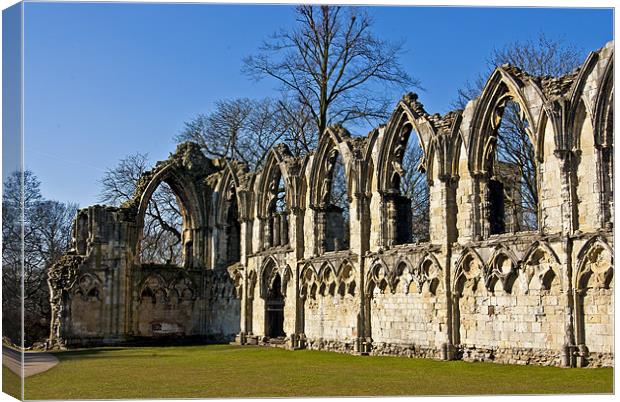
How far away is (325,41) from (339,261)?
9747mm

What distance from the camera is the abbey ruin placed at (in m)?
16.3

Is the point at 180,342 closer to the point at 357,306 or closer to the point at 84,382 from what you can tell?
the point at 357,306

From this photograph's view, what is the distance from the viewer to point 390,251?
21344mm

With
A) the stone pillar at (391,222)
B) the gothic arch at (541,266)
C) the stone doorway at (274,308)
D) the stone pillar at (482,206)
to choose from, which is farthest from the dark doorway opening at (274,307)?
the gothic arch at (541,266)

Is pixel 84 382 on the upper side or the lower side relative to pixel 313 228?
lower

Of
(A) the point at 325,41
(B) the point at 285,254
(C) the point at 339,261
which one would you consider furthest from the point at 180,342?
(A) the point at 325,41

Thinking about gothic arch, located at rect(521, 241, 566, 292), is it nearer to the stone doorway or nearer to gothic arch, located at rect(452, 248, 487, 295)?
gothic arch, located at rect(452, 248, 487, 295)

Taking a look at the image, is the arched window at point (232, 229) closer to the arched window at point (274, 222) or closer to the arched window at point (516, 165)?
the arched window at point (274, 222)

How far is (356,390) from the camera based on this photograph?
1406 centimetres

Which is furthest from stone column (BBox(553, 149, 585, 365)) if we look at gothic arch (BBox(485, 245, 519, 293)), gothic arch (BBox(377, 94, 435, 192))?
gothic arch (BBox(377, 94, 435, 192))

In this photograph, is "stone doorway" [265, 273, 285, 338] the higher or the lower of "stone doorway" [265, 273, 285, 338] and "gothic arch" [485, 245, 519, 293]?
the lower

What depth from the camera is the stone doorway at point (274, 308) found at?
2689cm

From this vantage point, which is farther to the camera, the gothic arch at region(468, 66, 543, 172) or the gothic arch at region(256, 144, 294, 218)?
the gothic arch at region(256, 144, 294, 218)

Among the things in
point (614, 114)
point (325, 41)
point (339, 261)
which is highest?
point (325, 41)
